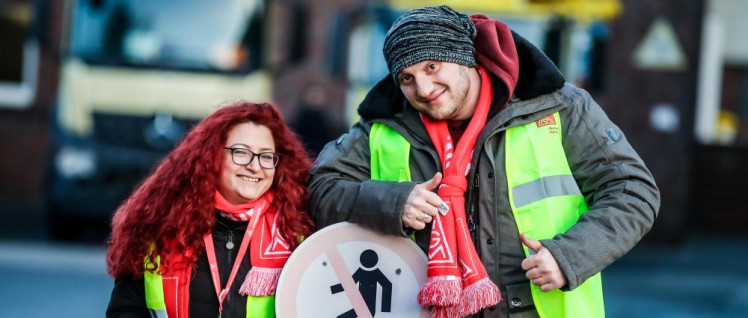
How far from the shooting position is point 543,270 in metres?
2.99

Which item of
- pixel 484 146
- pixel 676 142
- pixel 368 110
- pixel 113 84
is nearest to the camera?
pixel 484 146

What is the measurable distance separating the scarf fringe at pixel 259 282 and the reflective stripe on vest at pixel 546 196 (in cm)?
78

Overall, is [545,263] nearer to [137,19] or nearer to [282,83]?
[137,19]

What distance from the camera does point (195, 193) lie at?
338 centimetres

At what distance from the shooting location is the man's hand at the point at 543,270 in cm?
299

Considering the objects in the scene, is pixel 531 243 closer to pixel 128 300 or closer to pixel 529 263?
pixel 529 263

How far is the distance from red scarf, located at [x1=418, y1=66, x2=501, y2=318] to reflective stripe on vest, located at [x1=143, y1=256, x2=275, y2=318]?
481 millimetres

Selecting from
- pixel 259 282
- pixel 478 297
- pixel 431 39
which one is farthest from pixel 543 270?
pixel 259 282

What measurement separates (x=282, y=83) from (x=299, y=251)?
9.89 meters

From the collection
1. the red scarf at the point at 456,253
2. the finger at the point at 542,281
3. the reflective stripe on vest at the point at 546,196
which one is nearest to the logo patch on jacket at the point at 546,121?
the reflective stripe on vest at the point at 546,196

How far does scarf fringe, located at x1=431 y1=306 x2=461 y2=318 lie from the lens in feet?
10.3

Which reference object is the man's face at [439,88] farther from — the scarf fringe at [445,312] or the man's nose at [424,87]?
the scarf fringe at [445,312]

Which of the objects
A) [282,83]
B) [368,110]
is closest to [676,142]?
[282,83]

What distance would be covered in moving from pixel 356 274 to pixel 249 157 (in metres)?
0.51
